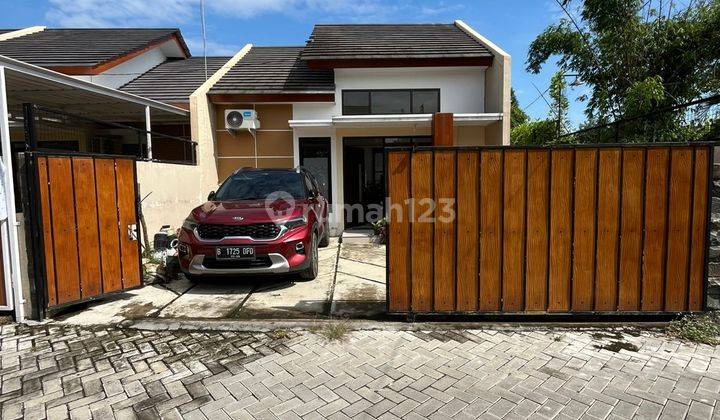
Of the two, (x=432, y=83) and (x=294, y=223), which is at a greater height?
(x=432, y=83)

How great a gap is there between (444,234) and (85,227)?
415cm

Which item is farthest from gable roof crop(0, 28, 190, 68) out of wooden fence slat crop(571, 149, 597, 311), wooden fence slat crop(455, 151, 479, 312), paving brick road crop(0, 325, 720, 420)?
wooden fence slat crop(571, 149, 597, 311)

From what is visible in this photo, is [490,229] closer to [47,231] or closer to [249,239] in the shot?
[249,239]

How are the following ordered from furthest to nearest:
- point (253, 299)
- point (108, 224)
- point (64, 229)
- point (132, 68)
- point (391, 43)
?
point (132, 68) → point (391, 43) → point (253, 299) → point (108, 224) → point (64, 229)

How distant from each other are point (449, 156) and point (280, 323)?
98.6 inches

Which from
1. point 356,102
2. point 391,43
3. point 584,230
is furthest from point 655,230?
point 391,43

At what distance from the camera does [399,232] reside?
4.20m

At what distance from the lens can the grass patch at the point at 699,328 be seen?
384 centimetres

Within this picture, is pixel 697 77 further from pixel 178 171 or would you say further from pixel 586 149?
pixel 178 171

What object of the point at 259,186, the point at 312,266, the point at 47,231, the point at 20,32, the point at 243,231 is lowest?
the point at 312,266

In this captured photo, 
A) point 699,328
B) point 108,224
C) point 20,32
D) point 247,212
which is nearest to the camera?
point 699,328

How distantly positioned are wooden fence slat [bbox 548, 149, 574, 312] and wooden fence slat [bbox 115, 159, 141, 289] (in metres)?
5.10

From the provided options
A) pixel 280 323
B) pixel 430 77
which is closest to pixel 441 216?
pixel 280 323

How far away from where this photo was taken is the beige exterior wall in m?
10.5
